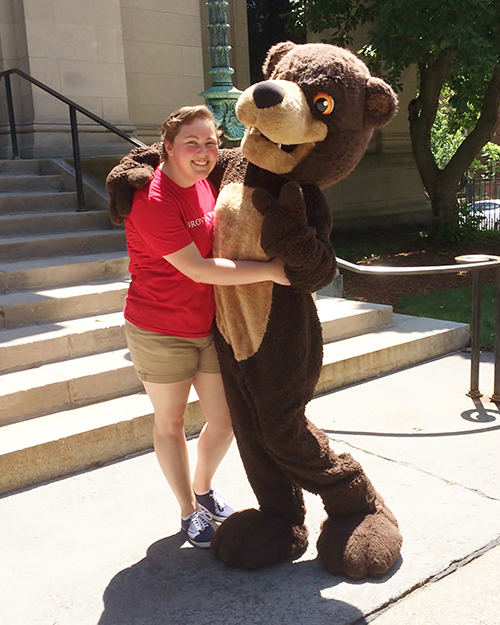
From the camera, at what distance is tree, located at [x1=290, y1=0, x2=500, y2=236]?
27.5ft

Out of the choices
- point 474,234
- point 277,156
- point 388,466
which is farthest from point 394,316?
point 474,234

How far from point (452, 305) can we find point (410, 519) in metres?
5.19

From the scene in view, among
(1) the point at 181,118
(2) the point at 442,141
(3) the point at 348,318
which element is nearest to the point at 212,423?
(1) the point at 181,118

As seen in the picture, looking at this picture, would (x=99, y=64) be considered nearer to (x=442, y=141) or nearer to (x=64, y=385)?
(x=64, y=385)

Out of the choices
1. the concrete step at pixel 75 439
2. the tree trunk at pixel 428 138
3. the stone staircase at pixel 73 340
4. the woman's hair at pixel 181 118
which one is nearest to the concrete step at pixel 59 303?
the stone staircase at pixel 73 340

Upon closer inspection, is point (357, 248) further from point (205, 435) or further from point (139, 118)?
point (205, 435)

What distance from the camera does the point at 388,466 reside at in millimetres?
3955

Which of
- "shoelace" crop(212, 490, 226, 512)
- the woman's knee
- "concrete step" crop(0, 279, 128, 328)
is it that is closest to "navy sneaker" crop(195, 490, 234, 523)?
"shoelace" crop(212, 490, 226, 512)

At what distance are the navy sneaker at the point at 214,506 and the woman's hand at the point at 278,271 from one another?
4.11ft

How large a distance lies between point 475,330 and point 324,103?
2.82 metres

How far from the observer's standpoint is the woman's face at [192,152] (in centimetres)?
270

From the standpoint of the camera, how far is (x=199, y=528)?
314cm

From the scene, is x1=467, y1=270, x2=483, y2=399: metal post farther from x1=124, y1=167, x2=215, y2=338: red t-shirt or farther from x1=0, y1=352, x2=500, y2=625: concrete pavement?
x1=124, y1=167, x2=215, y2=338: red t-shirt

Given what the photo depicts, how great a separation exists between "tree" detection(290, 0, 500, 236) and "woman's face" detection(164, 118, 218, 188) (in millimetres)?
6573
